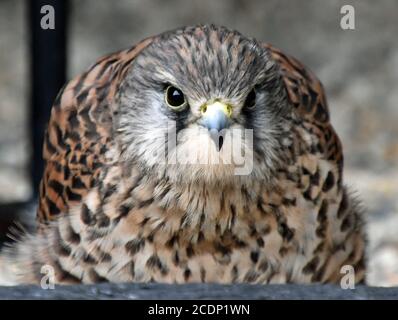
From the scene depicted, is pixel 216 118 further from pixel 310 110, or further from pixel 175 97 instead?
pixel 310 110

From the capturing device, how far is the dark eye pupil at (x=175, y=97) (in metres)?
3.48

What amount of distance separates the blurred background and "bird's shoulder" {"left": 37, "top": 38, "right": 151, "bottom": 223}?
252 cm

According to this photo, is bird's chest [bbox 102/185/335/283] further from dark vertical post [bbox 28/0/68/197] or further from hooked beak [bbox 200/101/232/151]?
dark vertical post [bbox 28/0/68/197]

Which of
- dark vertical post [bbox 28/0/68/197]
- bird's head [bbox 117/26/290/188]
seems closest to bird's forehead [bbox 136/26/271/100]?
bird's head [bbox 117/26/290/188]

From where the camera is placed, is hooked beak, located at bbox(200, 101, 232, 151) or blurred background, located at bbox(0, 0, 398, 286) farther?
blurred background, located at bbox(0, 0, 398, 286)

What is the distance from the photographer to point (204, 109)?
134 inches

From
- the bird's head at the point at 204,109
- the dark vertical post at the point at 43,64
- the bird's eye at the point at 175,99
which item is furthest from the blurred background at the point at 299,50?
the bird's eye at the point at 175,99

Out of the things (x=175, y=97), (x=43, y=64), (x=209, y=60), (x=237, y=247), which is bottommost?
(x=237, y=247)

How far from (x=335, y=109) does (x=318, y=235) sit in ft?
13.0

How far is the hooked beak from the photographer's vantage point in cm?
325

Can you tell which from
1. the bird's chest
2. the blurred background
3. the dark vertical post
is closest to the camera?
the bird's chest

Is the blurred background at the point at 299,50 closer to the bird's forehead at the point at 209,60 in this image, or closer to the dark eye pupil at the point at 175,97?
the bird's forehead at the point at 209,60

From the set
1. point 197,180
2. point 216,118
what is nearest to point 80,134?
point 197,180

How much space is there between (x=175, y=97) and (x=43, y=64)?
6.75 feet
